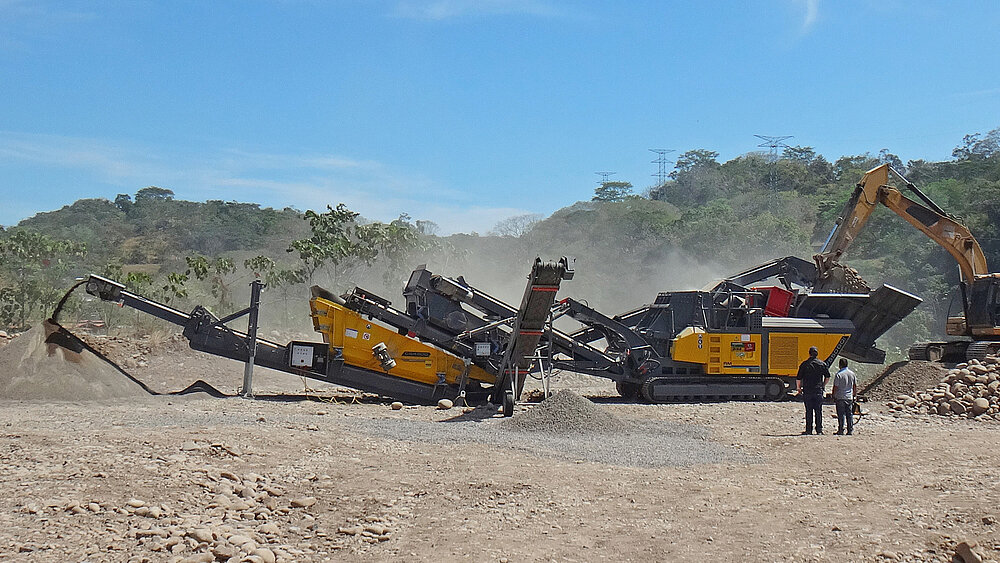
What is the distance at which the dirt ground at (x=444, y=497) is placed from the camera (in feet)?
21.0

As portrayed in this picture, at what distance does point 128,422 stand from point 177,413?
1284mm

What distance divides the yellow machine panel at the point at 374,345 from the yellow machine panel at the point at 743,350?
383cm

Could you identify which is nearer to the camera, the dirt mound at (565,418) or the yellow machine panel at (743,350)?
the dirt mound at (565,418)

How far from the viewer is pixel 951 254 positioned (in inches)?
749

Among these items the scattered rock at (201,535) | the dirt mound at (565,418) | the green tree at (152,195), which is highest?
the green tree at (152,195)

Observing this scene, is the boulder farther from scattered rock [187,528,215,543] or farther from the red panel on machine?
scattered rock [187,528,215,543]

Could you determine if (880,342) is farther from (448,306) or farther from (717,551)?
(717,551)

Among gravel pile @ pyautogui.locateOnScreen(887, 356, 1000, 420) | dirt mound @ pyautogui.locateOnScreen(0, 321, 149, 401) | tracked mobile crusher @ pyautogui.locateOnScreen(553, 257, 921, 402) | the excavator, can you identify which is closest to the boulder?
gravel pile @ pyautogui.locateOnScreen(887, 356, 1000, 420)

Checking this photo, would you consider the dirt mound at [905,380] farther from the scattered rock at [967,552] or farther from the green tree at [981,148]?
the green tree at [981,148]

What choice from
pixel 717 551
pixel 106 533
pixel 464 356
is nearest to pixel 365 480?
pixel 106 533

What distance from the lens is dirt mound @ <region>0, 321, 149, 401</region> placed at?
1351 centimetres

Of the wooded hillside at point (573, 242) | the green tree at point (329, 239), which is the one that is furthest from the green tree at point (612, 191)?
the green tree at point (329, 239)

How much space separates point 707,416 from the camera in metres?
14.6

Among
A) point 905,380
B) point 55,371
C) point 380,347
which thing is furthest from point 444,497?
point 905,380
